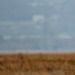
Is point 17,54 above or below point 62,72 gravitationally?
above

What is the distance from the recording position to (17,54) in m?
22.1

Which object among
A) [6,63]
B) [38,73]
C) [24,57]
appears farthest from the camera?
[24,57]

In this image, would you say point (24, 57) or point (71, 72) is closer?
point (71, 72)

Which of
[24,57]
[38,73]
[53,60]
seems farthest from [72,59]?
[38,73]

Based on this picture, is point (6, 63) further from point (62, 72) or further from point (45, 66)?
point (62, 72)

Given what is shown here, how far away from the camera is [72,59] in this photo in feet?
69.2

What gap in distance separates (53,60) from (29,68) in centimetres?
364

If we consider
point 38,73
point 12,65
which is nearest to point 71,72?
point 38,73

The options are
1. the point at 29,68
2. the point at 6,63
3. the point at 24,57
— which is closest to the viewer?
the point at 29,68

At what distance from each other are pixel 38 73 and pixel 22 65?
3455mm

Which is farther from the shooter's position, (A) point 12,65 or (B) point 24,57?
(B) point 24,57

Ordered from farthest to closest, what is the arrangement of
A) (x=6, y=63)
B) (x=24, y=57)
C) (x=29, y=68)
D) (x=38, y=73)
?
(x=24, y=57) → (x=6, y=63) → (x=29, y=68) → (x=38, y=73)

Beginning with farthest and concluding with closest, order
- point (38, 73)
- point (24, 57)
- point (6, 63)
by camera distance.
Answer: point (24, 57) → point (6, 63) → point (38, 73)

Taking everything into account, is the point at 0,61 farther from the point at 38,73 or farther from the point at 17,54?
the point at 38,73
